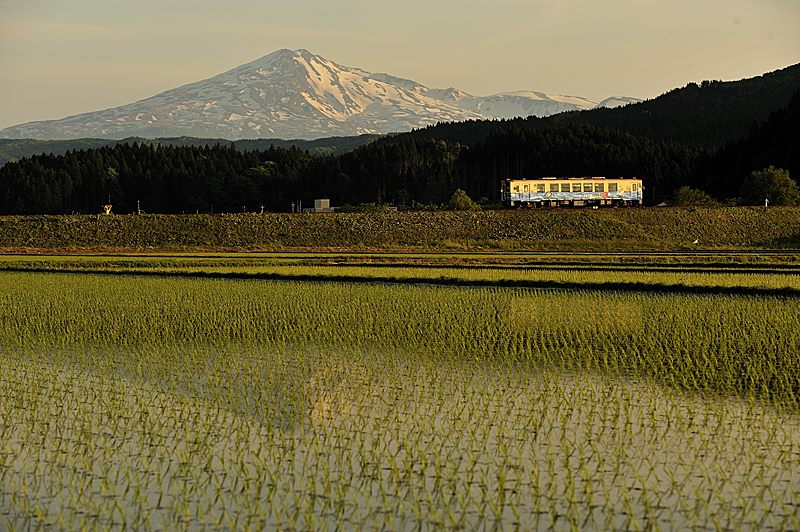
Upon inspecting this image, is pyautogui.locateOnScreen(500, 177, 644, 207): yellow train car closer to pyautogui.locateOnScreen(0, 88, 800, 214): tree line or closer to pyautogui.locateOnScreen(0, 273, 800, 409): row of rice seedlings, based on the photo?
pyautogui.locateOnScreen(0, 88, 800, 214): tree line

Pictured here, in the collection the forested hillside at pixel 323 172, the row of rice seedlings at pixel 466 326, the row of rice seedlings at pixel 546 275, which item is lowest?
the row of rice seedlings at pixel 546 275

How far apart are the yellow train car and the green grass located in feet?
177

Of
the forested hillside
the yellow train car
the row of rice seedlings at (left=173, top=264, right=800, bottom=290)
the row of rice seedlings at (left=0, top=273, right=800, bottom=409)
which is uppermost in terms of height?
the forested hillside

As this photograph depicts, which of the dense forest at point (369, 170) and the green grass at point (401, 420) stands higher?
the dense forest at point (369, 170)

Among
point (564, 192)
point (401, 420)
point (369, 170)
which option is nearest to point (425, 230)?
point (564, 192)

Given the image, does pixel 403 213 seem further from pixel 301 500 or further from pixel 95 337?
pixel 301 500

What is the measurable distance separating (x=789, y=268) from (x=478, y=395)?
3145 centimetres

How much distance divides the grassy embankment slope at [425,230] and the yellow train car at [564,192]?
4.38 meters

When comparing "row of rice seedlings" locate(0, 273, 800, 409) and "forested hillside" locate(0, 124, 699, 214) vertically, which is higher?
"forested hillside" locate(0, 124, 699, 214)

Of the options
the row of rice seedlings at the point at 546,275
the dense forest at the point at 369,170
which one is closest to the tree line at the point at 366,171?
the dense forest at the point at 369,170

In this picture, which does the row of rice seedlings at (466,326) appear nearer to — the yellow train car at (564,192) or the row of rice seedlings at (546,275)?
the row of rice seedlings at (546,275)

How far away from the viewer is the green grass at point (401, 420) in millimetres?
9273

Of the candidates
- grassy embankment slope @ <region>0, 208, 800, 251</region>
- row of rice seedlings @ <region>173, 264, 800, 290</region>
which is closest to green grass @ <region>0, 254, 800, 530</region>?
row of rice seedlings @ <region>173, 264, 800, 290</region>

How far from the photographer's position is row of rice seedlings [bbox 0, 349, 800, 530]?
29.8ft
